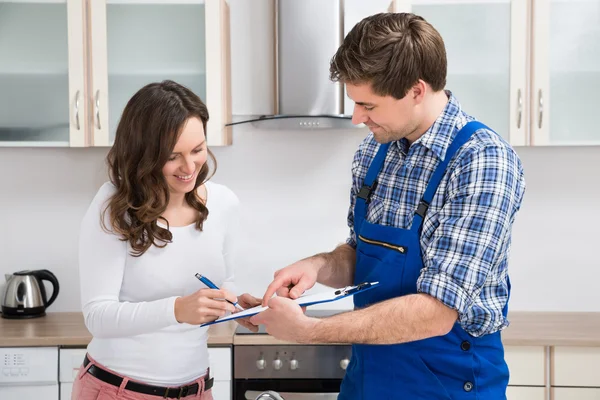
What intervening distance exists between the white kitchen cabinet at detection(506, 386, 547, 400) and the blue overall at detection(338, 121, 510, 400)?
111 cm

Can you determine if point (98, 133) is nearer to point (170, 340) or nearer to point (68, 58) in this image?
point (68, 58)

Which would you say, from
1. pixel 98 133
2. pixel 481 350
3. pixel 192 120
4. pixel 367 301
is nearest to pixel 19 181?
pixel 98 133

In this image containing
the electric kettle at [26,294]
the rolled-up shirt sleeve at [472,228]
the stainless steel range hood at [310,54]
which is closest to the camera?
the rolled-up shirt sleeve at [472,228]

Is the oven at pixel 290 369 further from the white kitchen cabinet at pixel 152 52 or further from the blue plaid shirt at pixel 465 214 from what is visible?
the blue plaid shirt at pixel 465 214

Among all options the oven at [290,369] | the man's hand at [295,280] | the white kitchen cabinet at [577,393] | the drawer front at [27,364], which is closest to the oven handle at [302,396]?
the oven at [290,369]

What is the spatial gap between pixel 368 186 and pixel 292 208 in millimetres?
1515

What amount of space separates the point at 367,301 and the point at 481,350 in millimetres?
299

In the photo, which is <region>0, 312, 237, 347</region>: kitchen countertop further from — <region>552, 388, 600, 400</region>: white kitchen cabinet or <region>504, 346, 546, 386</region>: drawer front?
<region>552, 388, 600, 400</region>: white kitchen cabinet

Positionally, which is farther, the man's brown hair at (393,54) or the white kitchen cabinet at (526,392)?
the white kitchen cabinet at (526,392)

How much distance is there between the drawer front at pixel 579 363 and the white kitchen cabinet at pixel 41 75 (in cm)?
205

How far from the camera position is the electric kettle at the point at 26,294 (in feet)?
10.4

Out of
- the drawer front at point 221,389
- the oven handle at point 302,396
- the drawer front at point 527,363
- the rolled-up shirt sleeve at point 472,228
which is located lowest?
the oven handle at point 302,396

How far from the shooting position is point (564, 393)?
2.78m

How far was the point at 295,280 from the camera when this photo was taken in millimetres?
→ 1890
